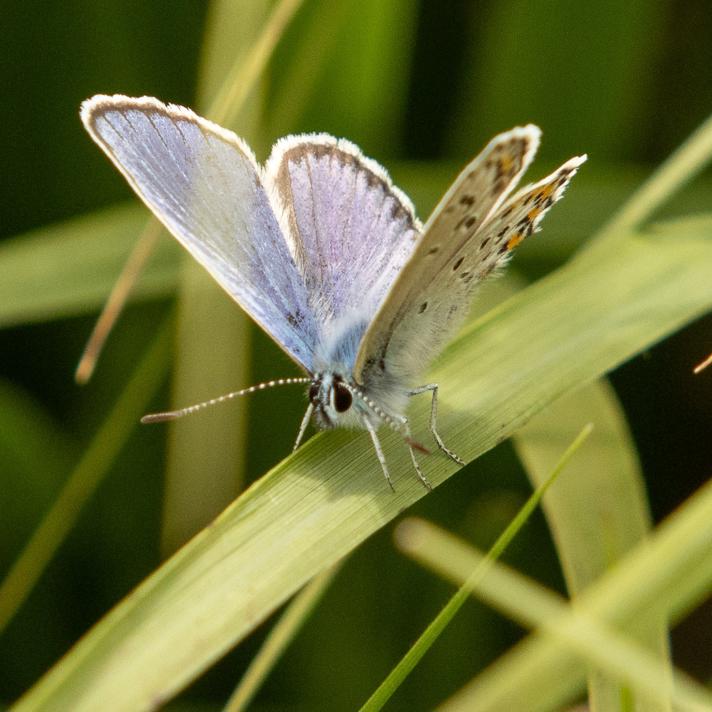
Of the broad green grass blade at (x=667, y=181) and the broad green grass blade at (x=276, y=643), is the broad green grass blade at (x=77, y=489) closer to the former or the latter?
the broad green grass blade at (x=276, y=643)

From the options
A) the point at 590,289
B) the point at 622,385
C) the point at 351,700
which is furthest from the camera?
the point at 622,385

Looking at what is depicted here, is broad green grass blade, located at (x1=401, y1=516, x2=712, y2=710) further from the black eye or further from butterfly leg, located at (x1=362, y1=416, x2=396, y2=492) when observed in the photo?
the black eye

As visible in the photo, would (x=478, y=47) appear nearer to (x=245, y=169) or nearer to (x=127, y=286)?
(x=245, y=169)

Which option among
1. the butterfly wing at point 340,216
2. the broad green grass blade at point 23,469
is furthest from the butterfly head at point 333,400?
the broad green grass blade at point 23,469

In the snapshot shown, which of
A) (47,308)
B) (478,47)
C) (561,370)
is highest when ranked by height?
(478,47)

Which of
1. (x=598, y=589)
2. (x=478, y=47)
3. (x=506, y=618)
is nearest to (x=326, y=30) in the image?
(x=478, y=47)

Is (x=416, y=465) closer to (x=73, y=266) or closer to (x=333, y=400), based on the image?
(x=333, y=400)

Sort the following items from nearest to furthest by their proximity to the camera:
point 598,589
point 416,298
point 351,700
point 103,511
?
point 598,589, point 416,298, point 351,700, point 103,511
